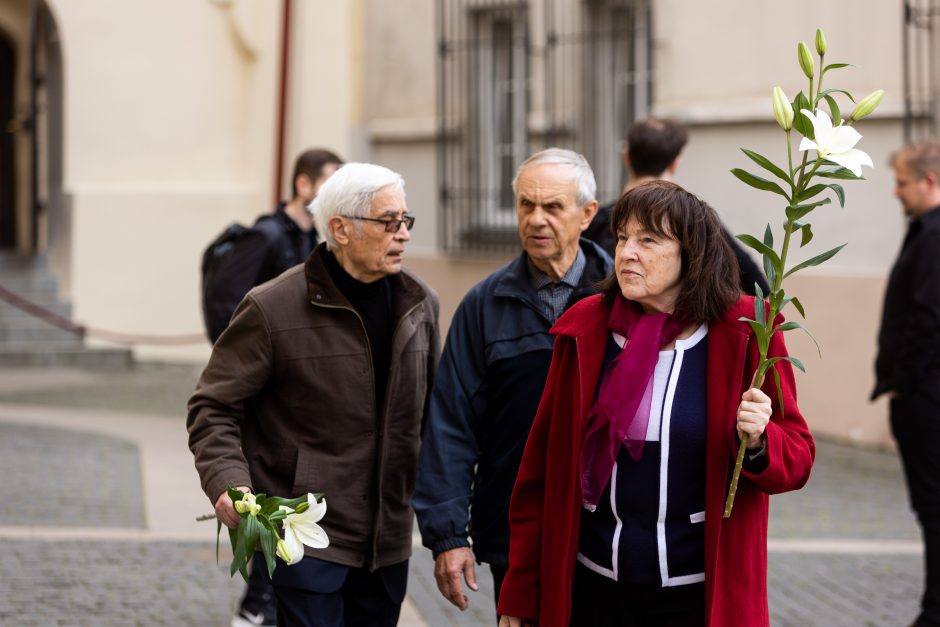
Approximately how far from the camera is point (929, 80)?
35.6 ft

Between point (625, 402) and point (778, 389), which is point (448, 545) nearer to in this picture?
point (625, 402)

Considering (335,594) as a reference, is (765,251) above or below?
above

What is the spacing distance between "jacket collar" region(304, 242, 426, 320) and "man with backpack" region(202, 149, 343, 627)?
1.94 m

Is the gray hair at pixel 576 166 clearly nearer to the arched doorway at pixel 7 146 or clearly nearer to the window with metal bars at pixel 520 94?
the window with metal bars at pixel 520 94

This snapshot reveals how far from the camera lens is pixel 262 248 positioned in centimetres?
651

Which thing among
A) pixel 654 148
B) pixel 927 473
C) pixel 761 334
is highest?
pixel 654 148

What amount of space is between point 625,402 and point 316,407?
4.06 feet

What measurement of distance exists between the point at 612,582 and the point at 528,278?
118cm

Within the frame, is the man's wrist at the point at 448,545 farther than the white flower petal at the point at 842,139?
Yes

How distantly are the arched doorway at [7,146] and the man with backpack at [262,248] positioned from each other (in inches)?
516

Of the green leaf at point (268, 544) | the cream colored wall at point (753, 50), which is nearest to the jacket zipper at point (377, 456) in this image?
the green leaf at point (268, 544)

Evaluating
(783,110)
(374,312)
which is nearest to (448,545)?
(374,312)

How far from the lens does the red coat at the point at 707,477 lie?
335cm

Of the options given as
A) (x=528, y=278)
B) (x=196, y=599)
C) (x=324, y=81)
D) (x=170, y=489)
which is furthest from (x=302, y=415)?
(x=324, y=81)
